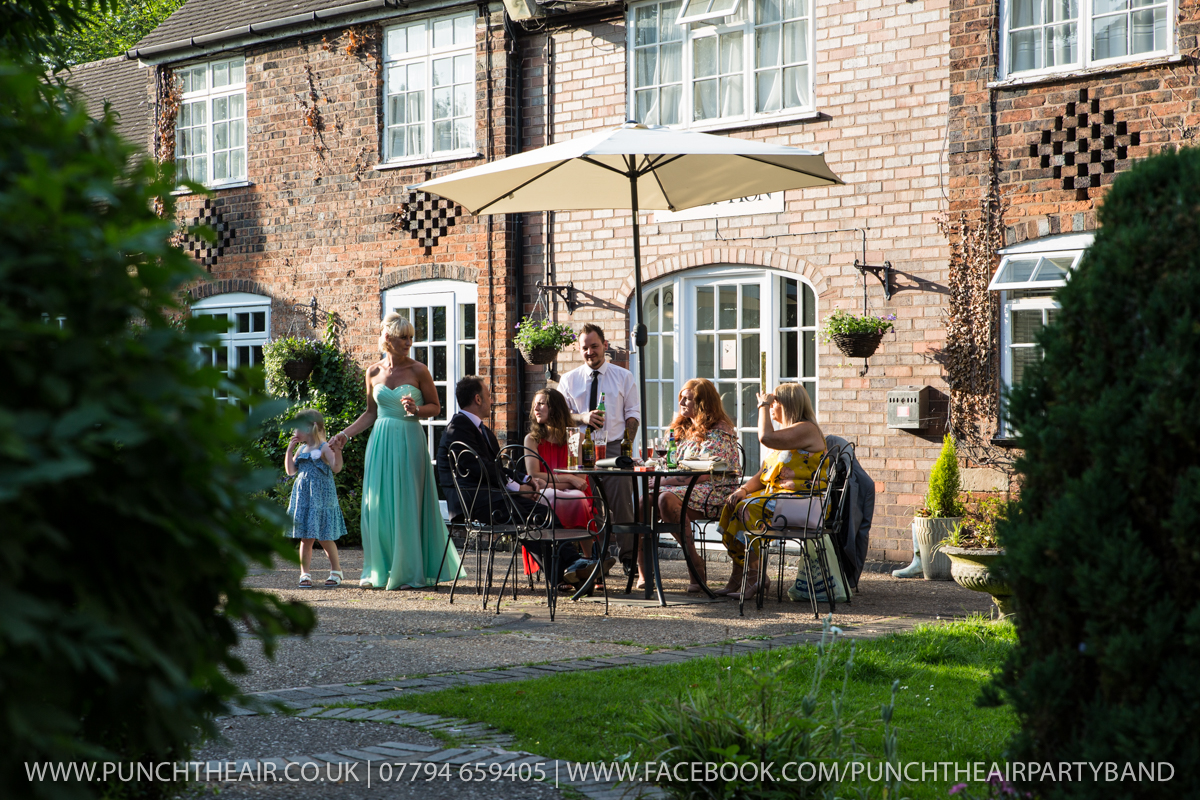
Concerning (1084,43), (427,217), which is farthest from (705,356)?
(1084,43)

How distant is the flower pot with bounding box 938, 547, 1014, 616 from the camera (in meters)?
6.68

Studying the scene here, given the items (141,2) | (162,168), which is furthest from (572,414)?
(141,2)

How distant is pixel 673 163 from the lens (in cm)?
819

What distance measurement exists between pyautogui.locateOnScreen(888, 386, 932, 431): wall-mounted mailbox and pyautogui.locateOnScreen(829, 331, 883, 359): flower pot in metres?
0.39

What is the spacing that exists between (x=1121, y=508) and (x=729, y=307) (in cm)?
854

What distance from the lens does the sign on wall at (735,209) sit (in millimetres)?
10344

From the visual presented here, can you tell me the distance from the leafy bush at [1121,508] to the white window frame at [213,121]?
42.2 ft

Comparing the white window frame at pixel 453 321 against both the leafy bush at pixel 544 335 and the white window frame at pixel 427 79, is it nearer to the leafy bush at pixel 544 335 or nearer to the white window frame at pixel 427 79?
the leafy bush at pixel 544 335

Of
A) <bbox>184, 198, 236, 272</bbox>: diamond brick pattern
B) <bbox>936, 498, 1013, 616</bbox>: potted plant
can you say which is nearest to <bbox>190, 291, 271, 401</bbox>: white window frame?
<bbox>184, 198, 236, 272</bbox>: diamond brick pattern

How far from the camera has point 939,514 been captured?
29.6 ft

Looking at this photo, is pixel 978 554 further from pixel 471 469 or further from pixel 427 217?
pixel 427 217

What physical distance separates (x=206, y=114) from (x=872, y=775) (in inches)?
511

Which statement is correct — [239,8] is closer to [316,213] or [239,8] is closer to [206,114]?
[206,114]

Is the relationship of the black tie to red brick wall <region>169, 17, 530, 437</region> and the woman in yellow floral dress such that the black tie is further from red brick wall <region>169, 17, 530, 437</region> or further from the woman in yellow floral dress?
red brick wall <region>169, 17, 530, 437</region>
